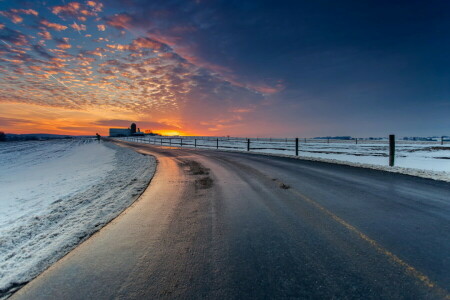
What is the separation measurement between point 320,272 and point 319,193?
342cm

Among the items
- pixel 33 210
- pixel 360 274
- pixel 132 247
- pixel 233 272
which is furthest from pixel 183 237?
pixel 33 210

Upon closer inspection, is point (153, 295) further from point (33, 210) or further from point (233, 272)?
point (33, 210)

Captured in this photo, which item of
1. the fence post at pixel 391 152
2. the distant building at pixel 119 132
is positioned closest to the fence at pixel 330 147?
the fence post at pixel 391 152

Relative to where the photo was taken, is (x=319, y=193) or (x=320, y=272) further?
(x=319, y=193)

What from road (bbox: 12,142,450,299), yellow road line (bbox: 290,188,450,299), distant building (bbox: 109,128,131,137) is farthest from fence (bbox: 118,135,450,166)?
distant building (bbox: 109,128,131,137)

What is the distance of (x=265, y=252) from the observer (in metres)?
2.61

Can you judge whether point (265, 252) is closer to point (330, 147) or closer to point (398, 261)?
point (398, 261)

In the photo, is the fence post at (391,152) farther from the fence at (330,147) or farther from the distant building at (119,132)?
the distant building at (119,132)

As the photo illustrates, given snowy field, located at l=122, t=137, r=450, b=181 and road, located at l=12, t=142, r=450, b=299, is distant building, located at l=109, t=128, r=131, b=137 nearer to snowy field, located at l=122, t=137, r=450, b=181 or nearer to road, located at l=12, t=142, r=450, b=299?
snowy field, located at l=122, t=137, r=450, b=181

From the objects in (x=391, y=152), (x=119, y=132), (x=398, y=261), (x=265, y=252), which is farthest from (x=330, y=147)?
(x=119, y=132)

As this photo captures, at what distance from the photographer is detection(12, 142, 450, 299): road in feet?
6.51

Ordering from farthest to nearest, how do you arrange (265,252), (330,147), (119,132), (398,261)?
(119,132), (330,147), (265,252), (398,261)

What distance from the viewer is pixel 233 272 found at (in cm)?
221

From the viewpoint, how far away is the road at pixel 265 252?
78.2 inches
